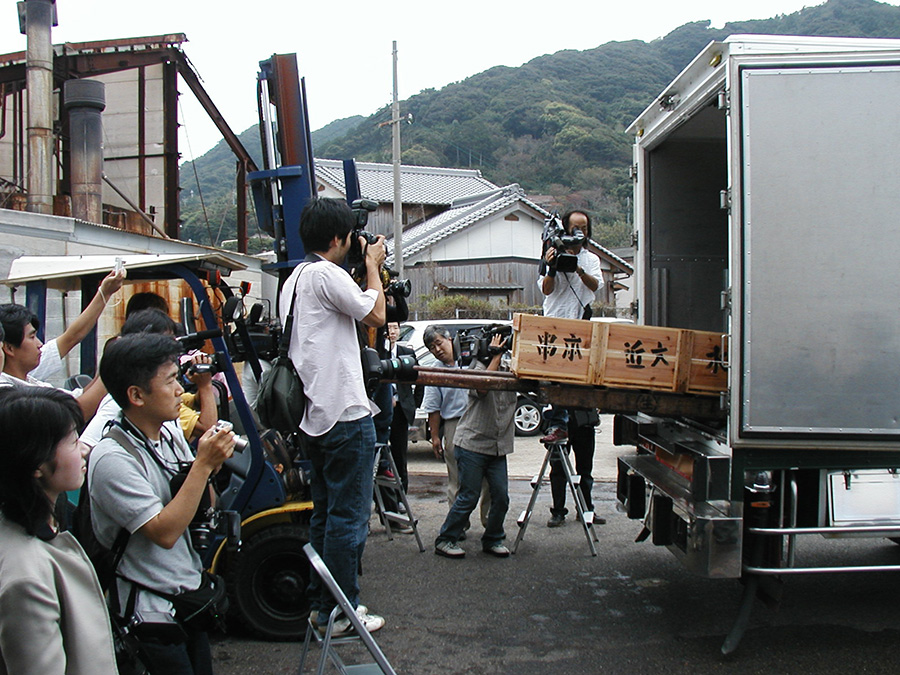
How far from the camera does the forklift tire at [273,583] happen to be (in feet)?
13.0

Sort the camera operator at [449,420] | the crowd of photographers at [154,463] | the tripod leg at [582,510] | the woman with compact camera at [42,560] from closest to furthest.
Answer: the woman with compact camera at [42,560] < the crowd of photographers at [154,463] < the tripod leg at [582,510] < the camera operator at [449,420]

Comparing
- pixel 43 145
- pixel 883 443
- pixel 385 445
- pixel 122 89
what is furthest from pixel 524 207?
pixel 883 443

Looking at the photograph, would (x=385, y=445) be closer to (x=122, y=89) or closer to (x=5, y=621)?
(x=5, y=621)

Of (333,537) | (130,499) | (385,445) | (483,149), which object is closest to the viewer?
(130,499)

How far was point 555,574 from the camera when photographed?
5000mm

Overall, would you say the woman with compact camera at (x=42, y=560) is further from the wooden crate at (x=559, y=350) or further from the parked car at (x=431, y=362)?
the parked car at (x=431, y=362)

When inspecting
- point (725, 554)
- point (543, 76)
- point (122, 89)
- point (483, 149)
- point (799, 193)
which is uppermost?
point (543, 76)

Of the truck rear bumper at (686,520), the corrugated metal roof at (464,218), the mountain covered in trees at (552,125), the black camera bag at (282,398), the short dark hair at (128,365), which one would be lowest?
the truck rear bumper at (686,520)

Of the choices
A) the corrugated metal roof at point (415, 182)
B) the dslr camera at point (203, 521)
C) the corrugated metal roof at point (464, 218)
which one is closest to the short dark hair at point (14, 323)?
the dslr camera at point (203, 521)

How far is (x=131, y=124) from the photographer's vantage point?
12.4 metres

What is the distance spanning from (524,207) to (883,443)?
85.5 feet

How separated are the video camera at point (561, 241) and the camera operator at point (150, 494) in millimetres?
3159

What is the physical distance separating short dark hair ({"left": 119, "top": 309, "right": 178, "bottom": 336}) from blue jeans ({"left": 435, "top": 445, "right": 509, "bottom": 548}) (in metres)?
2.46

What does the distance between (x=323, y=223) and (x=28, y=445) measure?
83.6 inches
